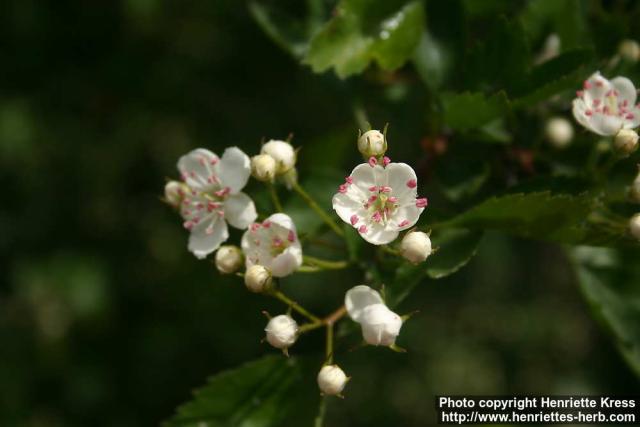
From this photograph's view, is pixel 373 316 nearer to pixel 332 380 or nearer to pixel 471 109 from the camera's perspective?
pixel 332 380

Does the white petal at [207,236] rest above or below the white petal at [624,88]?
below

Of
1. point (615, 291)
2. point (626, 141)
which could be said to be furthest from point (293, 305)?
point (615, 291)

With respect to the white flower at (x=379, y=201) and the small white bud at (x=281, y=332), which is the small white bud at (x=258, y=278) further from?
the white flower at (x=379, y=201)

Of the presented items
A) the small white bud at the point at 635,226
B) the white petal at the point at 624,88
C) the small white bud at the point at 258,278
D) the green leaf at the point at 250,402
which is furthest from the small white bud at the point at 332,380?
the white petal at the point at 624,88

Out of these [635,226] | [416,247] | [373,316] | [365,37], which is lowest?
[373,316]

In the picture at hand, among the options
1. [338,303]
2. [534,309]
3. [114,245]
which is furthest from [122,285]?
[534,309]

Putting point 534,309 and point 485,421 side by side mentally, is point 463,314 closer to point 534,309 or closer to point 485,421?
point 534,309
